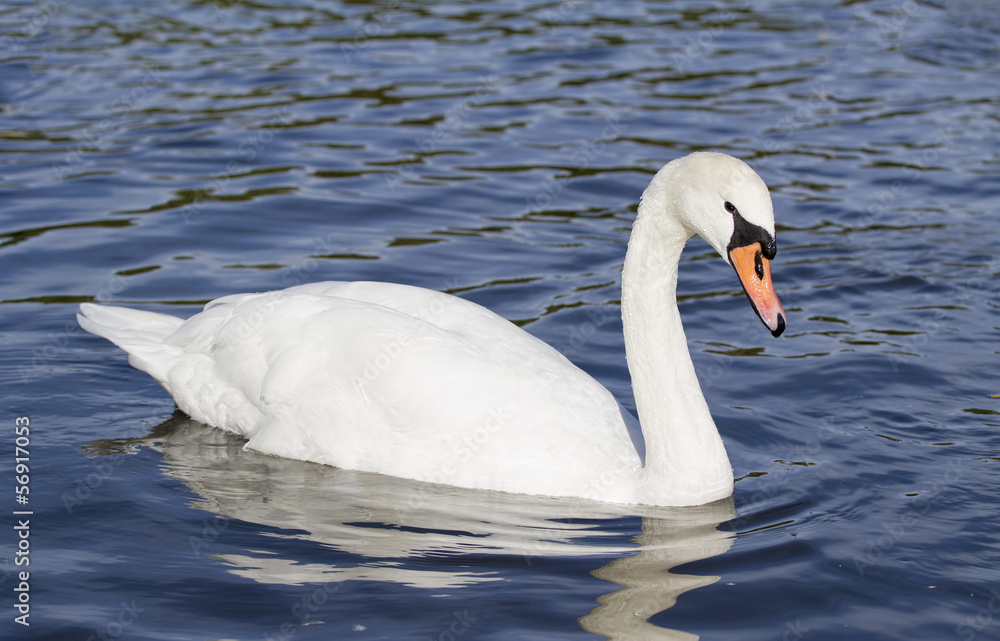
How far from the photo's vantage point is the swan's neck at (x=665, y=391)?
234 inches

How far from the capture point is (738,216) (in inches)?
216

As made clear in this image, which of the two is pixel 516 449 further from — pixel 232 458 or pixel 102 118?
pixel 102 118

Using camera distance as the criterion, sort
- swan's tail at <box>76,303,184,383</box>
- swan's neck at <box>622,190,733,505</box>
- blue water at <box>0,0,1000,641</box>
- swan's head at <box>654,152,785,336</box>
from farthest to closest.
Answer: swan's tail at <box>76,303,184,383</box> → swan's neck at <box>622,190,733,505</box> → swan's head at <box>654,152,785,336</box> → blue water at <box>0,0,1000,641</box>

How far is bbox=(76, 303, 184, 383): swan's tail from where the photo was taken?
7.02 meters

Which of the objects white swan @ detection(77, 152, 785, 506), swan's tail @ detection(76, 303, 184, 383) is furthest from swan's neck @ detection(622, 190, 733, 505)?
swan's tail @ detection(76, 303, 184, 383)

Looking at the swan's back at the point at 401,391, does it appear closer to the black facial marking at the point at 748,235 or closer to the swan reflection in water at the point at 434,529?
the swan reflection in water at the point at 434,529

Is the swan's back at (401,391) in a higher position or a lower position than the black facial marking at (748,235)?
lower

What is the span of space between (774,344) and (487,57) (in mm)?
8029

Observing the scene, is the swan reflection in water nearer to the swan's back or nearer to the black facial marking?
the swan's back

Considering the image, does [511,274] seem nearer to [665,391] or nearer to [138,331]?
[138,331]

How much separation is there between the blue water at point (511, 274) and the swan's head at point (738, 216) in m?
1.10

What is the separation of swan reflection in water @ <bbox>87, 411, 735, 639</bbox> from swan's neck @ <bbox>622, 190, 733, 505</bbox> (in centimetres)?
12

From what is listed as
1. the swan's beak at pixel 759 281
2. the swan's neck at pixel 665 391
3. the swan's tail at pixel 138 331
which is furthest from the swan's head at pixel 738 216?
the swan's tail at pixel 138 331

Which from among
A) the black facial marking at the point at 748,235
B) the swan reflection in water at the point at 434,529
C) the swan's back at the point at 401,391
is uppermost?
the black facial marking at the point at 748,235
